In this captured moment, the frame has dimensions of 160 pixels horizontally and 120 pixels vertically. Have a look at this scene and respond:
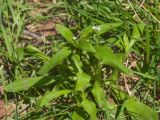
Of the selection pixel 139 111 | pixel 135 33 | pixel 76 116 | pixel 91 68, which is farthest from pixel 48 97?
pixel 135 33

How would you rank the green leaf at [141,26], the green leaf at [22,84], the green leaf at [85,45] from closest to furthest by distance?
the green leaf at [85,45], the green leaf at [22,84], the green leaf at [141,26]

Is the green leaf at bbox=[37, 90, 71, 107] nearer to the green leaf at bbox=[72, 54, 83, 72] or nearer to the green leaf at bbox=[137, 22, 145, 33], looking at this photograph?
the green leaf at bbox=[72, 54, 83, 72]

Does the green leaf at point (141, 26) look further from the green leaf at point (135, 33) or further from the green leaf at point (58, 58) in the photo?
the green leaf at point (58, 58)

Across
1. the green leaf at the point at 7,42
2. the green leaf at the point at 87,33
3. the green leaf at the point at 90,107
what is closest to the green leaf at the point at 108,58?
the green leaf at the point at 87,33

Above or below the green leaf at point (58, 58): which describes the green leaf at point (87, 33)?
above

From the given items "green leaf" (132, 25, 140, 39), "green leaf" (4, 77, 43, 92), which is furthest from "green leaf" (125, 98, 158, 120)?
"green leaf" (4, 77, 43, 92)

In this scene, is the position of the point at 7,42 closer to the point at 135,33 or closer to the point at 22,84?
the point at 22,84
